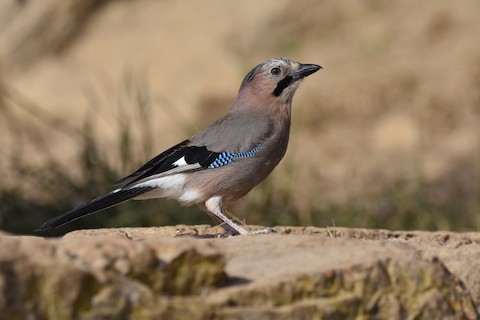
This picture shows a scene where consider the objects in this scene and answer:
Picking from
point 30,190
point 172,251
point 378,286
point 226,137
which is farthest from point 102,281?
point 30,190

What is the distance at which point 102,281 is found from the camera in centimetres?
371

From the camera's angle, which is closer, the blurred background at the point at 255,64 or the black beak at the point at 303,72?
the black beak at the point at 303,72

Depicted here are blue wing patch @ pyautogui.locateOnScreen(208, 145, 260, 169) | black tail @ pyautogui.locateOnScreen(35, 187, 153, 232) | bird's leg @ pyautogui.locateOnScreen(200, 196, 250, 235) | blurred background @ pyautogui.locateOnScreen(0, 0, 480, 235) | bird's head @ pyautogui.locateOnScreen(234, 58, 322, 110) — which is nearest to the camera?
black tail @ pyautogui.locateOnScreen(35, 187, 153, 232)

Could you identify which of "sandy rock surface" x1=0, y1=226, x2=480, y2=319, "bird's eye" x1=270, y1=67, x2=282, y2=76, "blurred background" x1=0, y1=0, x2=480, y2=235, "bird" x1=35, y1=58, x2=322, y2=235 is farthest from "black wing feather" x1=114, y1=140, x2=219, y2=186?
"blurred background" x1=0, y1=0, x2=480, y2=235

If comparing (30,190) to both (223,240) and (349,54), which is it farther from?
(223,240)

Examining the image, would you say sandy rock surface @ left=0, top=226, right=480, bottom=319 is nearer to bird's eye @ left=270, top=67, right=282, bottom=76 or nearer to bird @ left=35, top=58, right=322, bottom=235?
bird @ left=35, top=58, right=322, bottom=235

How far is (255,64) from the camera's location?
12391mm

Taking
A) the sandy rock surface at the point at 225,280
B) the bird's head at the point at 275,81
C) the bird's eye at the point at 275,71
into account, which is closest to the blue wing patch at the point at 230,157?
the bird's head at the point at 275,81

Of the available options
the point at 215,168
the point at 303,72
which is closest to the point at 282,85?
the point at 303,72

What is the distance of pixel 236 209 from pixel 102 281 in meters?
6.03

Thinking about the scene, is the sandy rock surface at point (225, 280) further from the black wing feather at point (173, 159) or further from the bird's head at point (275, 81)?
the bird's head at point (275, 81)

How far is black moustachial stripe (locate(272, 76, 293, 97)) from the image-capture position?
7.21 m

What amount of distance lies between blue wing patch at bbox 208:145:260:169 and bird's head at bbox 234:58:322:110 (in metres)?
0.62

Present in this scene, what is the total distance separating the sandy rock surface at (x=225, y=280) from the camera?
3.67m
